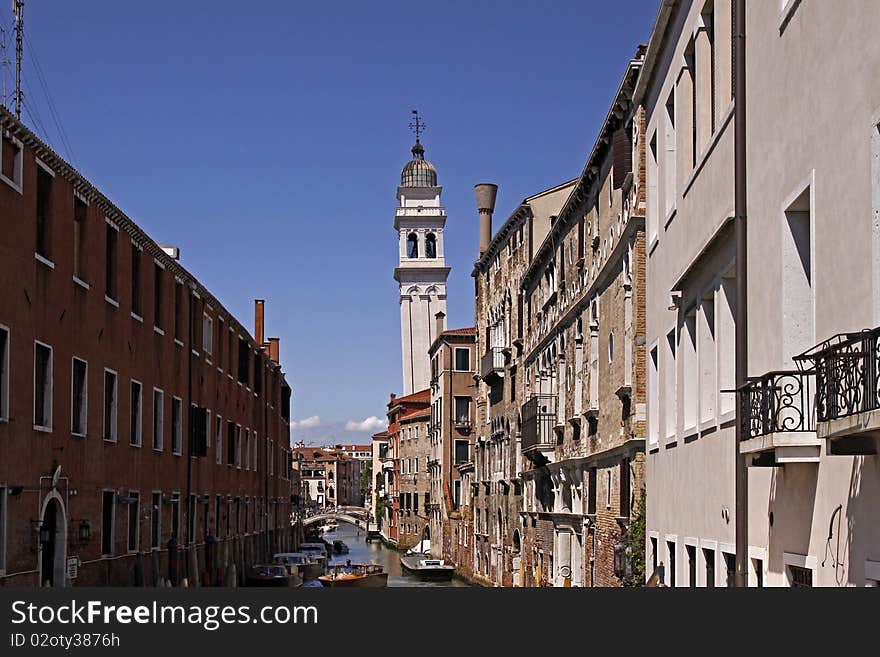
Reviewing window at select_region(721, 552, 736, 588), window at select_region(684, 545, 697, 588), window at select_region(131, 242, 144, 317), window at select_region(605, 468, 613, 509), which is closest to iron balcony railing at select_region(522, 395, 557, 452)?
window at select_region(605, 468, 613, 509)

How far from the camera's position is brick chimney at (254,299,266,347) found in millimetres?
56750

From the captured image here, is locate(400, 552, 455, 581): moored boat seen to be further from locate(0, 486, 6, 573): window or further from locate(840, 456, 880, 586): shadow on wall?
locate(840, 456, 880, 586): shadow on wall

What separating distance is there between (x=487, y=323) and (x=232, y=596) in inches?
1585

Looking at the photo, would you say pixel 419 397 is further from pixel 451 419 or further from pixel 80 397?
pixel 80 397

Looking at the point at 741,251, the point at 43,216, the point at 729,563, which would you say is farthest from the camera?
the point at 43,216

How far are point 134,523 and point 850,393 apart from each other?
20.3 metres

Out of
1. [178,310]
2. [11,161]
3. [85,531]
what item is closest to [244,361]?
[178,310]

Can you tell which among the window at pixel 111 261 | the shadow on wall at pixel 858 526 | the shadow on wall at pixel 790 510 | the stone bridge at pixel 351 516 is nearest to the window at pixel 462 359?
the window at pixel 111 261

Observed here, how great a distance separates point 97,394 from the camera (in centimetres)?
2231

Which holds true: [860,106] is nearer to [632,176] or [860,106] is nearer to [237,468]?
[632,176]

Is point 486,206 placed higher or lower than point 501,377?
higher

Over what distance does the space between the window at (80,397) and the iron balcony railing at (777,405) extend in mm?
13873

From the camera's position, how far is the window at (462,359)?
210 ft

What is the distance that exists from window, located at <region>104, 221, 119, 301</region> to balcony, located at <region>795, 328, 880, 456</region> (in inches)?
677
